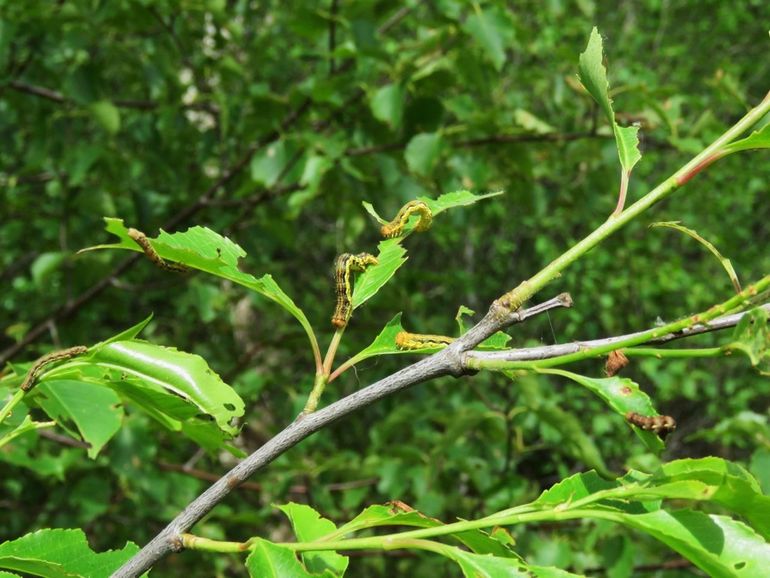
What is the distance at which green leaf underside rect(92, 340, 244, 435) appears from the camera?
0.64 metres

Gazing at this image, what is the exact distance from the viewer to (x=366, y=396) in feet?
1.95

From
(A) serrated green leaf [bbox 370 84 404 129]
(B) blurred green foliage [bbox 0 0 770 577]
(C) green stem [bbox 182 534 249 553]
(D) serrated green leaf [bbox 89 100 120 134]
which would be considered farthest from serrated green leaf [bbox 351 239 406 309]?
(D) serrated green leaf [bbox 89 100 120 134]

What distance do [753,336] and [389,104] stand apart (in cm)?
156

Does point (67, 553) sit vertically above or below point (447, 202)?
below

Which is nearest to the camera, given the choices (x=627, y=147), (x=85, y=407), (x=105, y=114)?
(x=627, y=147)

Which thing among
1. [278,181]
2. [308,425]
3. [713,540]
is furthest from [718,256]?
[278,181]

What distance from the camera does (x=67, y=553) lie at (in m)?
0.66

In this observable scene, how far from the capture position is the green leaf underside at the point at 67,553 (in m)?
0.64

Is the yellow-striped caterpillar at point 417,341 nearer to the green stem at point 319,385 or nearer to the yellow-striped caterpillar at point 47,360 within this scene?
the green stem at point 319,385

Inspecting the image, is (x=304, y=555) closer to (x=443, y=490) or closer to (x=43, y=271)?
(x=43, y=271)

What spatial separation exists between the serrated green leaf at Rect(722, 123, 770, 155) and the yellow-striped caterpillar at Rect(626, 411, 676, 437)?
21 centimetres

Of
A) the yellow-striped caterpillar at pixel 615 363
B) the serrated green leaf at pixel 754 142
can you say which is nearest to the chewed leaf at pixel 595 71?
the serrated green leaf at pixel 754 142

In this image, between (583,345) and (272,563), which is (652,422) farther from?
(272,563)

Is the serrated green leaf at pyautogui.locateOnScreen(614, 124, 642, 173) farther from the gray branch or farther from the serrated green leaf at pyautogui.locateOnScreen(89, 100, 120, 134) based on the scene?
the serrated green leaf at pyautogui.locateOnScreen(89, 100, 120, 134)
